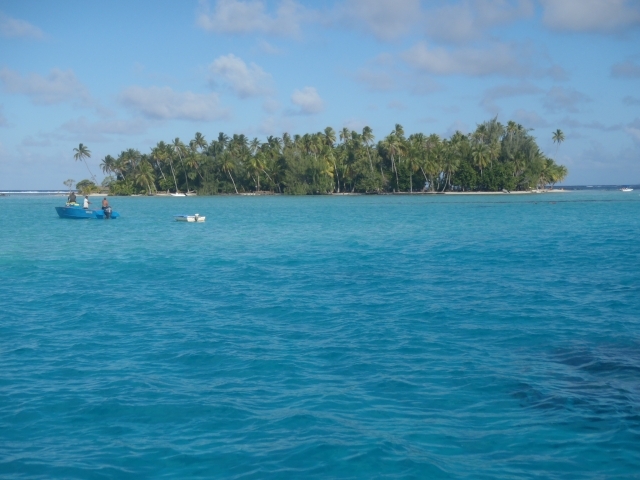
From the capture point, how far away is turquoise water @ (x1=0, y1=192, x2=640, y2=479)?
8.43 m

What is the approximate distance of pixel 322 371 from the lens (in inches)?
464

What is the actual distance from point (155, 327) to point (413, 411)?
7583 millimetres

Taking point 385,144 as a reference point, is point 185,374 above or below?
below

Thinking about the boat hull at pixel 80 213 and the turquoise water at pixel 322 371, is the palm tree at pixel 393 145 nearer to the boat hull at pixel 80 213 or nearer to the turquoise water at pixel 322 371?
the boat hull at pixel 80 213

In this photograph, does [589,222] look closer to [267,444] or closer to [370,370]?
[370,370]

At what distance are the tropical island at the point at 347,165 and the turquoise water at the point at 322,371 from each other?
9595 cm

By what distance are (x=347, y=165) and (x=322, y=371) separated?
116 m

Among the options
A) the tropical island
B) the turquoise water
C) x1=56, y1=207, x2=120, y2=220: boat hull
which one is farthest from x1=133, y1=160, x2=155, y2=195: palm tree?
the turquoise water

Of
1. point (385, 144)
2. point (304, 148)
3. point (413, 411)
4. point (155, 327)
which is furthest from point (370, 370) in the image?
point (304, 148)

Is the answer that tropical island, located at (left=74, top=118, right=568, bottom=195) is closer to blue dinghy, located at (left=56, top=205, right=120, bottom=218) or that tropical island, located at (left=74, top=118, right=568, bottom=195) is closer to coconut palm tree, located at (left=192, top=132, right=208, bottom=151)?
coconut palm tree, located at (left=192, top=132, right=208, bottom=151)

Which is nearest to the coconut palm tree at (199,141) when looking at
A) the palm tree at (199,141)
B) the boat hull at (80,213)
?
the palm tree at (199,141)

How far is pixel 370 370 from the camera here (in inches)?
464

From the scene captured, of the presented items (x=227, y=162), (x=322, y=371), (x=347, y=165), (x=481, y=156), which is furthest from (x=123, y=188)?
(x=322, y=371)

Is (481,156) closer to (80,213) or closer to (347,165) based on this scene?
(347,165)
